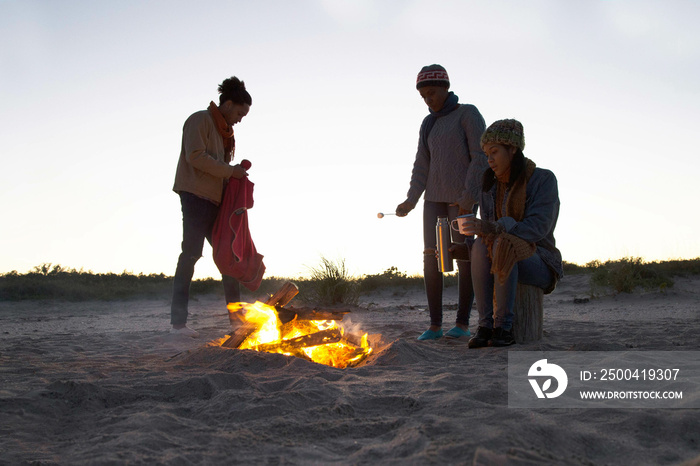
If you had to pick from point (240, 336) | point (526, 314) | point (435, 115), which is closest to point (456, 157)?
point (435, 115)

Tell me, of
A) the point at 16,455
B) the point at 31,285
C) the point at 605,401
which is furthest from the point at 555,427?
the point at 31,285

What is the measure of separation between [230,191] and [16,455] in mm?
2899

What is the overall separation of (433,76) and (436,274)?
1.51 metres

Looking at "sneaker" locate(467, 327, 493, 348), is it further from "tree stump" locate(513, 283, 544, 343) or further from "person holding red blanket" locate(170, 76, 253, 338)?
"person holding red blanket" locate(170, 76, 253, 338)

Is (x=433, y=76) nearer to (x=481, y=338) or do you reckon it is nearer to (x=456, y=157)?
(x=456, y=157)

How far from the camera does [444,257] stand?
152 inches

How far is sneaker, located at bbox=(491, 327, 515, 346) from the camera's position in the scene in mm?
3275

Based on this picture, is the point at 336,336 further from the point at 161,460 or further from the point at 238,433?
the point at 161,460

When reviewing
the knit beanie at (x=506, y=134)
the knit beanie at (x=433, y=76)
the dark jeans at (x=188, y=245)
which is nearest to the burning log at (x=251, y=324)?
the dark jeans at (x=188, y=245)

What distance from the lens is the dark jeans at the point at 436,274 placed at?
13.0 ft

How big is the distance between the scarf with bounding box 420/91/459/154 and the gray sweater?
0.11 ft

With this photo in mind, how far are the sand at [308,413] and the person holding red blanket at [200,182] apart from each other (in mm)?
634

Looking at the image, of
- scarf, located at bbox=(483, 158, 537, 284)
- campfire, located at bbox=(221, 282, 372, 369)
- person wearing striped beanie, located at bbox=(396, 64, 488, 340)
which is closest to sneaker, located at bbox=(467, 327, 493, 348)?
scarf, located at bbox=(483, 158, 537, 284)

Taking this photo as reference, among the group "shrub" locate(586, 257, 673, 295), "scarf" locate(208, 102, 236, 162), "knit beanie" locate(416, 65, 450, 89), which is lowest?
"shrub" locate(586, 257, 673, 295)
